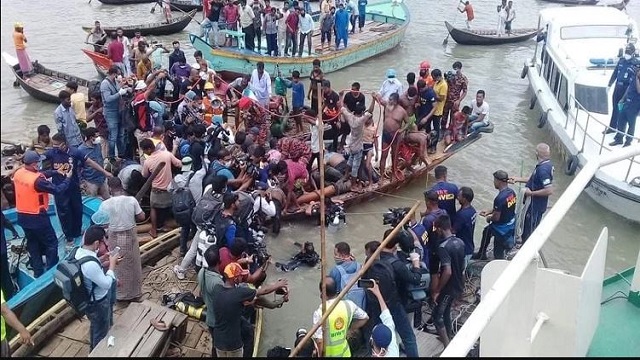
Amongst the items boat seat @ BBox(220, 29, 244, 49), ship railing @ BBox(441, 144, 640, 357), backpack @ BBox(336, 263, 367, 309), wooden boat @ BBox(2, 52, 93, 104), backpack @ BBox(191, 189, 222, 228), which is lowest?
wooden boat @ BBox(2, 52, 93, 104)

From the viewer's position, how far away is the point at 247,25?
59.6ft

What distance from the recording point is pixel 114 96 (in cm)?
1132

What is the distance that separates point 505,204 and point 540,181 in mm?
918

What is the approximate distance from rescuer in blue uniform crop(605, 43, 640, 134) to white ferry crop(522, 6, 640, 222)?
34cm

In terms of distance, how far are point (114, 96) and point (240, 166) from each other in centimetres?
319

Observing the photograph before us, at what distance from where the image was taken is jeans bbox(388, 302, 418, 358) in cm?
693

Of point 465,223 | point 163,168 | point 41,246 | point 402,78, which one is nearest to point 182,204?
point 163,168

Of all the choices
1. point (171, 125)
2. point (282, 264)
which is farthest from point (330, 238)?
point (171, 125)

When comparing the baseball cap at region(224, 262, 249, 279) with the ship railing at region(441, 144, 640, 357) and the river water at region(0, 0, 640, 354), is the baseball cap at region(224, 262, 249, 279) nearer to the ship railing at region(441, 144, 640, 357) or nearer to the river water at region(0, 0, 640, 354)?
the river water at region(0, 0, 640, 354)

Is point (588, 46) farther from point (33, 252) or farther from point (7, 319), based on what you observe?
point (7, 319)

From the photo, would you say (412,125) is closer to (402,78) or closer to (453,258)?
(453,258)

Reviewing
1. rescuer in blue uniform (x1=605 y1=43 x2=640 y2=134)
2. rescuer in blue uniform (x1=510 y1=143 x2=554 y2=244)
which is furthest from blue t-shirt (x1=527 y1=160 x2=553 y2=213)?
rescuer in blue uniform (x1=605 y1=43 x2=640 y2=134)

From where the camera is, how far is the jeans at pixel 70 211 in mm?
8906

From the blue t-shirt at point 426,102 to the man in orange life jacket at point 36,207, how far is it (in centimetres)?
689
